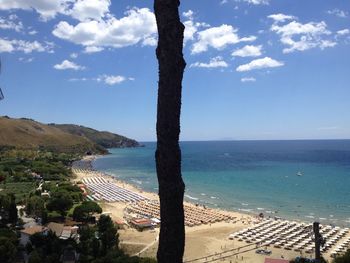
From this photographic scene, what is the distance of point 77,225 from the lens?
1282 inches

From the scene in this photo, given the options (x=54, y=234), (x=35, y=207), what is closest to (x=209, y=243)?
(x=54, y=234)

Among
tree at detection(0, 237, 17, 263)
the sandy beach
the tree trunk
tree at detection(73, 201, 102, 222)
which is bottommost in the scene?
the sandy beach

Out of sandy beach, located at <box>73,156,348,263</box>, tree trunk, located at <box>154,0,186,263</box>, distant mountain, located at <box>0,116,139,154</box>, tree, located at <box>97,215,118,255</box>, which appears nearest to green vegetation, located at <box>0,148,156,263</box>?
tree, located at <box>97,215,118,255</box>

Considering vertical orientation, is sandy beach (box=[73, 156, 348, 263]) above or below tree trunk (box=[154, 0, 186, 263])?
below

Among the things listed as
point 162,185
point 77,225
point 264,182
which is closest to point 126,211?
point 77,225

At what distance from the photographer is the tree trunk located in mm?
3654

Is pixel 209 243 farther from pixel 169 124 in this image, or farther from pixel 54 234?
pixel 169 124

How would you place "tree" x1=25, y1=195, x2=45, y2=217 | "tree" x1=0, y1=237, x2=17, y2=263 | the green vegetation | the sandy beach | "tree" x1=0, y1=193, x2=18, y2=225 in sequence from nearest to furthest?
"tree" x1=0, y1=237, x2=17, y2=263 → the green vegetation → the sandy beach → "tree" x1=0, y1=193, x2=18, y2=225 → "tree" x1=25, y1=195, x2=45, y2=217

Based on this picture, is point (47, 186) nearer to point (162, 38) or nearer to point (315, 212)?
point (315, 212)

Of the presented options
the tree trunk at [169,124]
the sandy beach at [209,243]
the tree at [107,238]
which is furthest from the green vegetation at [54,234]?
the tree trunk at [169,124]

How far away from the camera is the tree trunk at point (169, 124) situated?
365 centimetres

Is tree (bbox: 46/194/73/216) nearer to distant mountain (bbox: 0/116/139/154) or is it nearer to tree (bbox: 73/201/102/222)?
tree (bbox: 73/201/102/222)

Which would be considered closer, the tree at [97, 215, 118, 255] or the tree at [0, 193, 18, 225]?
the tree at [97, 215, 118, 255]

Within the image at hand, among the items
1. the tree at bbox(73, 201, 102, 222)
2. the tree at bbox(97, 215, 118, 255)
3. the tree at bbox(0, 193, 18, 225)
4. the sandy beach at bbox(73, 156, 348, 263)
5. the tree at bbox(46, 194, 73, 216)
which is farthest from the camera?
the tree at bbox(46, 194, 73, 216)
